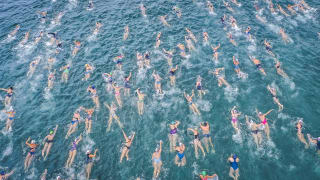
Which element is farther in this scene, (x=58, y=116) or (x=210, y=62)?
(x=210, y=62)

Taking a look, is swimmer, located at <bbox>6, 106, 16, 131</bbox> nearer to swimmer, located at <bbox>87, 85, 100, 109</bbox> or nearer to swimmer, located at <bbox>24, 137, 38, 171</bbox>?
swimmer, located at <bbox>24, 137, 38, 171</bbox>

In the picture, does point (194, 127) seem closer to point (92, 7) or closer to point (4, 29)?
point (92, 7)

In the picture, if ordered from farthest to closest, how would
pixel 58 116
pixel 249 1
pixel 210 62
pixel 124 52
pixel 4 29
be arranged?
pixel 249 1
pixel 4 29
pixel 124 52
pixel 210 62
pixel 58 116

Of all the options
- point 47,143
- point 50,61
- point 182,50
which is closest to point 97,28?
point 50,61

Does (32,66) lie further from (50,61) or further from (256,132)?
(256,132)

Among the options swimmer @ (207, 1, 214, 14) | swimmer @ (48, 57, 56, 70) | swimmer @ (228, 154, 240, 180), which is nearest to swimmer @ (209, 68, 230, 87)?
swimmer @ (228, 154, 240, 180)

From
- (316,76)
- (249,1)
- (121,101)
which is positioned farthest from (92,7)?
(316,76)
